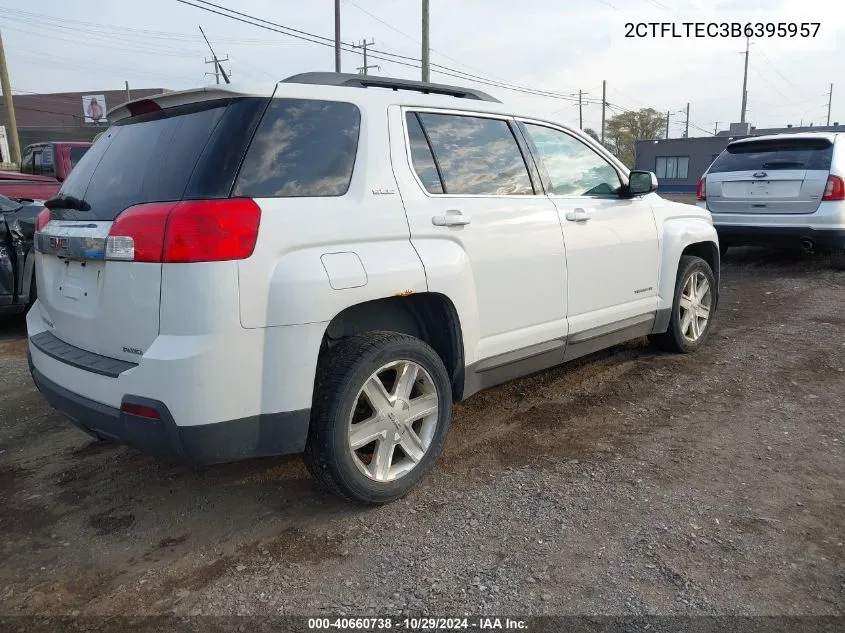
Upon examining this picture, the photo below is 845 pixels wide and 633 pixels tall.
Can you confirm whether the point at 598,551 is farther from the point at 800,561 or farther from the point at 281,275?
the point at 281,275

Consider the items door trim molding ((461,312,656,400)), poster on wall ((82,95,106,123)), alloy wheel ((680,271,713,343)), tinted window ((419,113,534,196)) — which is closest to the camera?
tinted window ((419,113,534,196))

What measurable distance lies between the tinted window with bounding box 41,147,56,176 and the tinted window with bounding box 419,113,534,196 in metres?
10.2

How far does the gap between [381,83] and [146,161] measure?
118cm

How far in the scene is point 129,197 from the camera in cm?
277

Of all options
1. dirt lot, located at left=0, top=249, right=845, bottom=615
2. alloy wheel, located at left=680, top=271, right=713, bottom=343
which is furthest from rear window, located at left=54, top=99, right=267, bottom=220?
alloy wheel, located at left=680, top=271, right=713, bottom=343

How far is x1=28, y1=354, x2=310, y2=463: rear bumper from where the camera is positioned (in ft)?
8.30

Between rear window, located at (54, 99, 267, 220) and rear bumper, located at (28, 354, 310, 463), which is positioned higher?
rear window, located at (54, 99, 267, 220)

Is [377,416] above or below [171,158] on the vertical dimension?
below

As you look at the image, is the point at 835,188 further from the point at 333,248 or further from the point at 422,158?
the point at 333,248

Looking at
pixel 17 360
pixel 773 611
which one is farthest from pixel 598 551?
pixel 17 360

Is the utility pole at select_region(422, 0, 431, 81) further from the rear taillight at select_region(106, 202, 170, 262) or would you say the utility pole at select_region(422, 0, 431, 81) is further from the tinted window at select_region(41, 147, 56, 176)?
the rear taillight at select_region(106, 202, 170, 262)

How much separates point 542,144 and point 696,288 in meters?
2.11

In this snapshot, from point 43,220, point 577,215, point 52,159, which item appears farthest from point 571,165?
point 52,159

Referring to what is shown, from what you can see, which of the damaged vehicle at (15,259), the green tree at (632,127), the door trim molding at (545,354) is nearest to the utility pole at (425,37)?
the damaged vehicle at (15,259)
